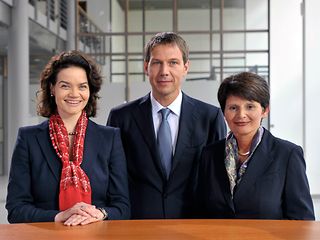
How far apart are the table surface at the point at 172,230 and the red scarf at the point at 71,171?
0.67ft

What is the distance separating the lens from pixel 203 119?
2598mm

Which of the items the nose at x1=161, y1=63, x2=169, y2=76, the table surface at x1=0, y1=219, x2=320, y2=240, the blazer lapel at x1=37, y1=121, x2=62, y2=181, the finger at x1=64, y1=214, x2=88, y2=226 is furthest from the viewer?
the nose at x1=161, y1=63, x2=169, y2=76

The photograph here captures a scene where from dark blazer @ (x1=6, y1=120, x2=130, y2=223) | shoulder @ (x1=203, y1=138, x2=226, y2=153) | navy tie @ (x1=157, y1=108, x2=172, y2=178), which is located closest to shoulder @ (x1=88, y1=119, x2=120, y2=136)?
dark blazer @ (x1=6, y1=120, x2=130, y2=223)

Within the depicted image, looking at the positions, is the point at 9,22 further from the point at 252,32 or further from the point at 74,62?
the point at 74,62

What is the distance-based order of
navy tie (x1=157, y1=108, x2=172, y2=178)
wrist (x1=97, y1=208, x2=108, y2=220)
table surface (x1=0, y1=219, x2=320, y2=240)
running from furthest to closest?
navy tie (x1=157, y1=108, x2=172, y2=178) → wrist (x1=97, y1=208, x2=108, y2=220) → table surface (x1=0, y1=219, x2=320, y2=240)

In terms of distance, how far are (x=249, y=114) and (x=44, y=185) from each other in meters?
0.92

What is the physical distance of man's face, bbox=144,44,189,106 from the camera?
95.4 inches

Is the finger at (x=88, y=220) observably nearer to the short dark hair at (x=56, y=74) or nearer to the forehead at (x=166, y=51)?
the short dark hair at (x=56, y=74)

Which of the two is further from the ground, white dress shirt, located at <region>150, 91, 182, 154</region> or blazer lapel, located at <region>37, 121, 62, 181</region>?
white dress shirt, located at <region>150, 91, 182, 154</region>

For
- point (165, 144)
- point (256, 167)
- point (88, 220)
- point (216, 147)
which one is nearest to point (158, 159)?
point (165, 144)

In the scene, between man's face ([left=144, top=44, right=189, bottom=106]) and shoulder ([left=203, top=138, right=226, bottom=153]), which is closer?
shoulder ([left=203, top=138, right=226, bottom=153])

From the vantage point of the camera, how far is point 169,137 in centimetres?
253

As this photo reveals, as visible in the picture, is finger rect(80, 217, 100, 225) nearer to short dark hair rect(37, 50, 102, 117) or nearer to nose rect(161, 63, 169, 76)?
short dark hair rect(37, 50, 102, 117)

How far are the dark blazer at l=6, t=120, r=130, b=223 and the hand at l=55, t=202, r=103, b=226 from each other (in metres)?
0.08
